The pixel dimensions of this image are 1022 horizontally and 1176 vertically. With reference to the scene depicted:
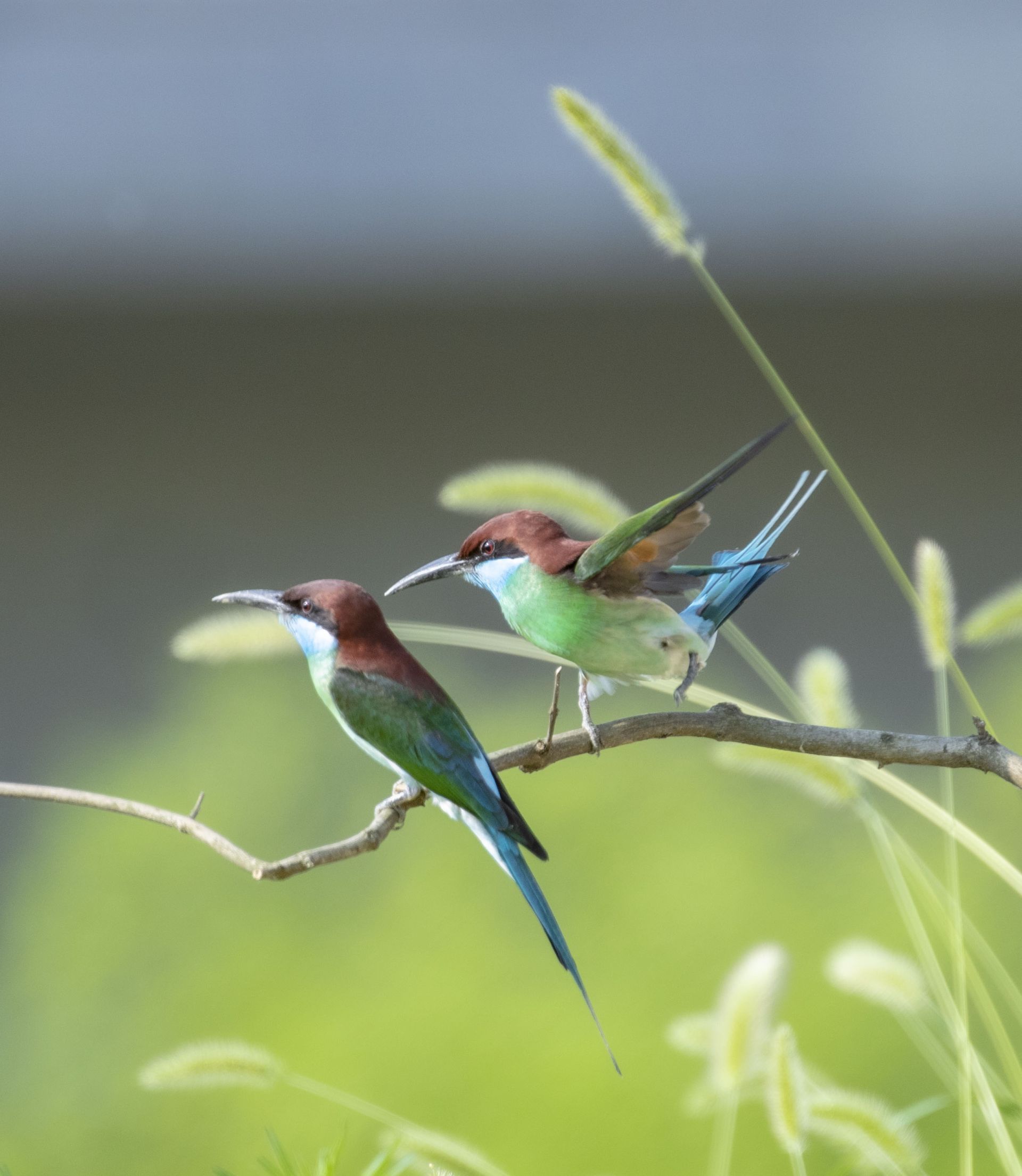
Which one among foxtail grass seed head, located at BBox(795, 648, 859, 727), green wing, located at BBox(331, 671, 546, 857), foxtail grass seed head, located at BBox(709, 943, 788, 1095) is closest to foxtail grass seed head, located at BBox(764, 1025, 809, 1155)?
foxtail grass seed head, located at BBox(709, 943, 788, 1095)

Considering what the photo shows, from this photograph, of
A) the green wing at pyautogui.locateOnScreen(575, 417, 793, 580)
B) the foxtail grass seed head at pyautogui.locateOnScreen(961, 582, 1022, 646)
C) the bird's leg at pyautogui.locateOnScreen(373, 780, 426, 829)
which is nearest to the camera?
the green wing at pyautogui.locateOnScreen(575, 417, 793, 580)

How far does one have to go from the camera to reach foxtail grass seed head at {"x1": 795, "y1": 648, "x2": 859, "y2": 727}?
1.78 feet

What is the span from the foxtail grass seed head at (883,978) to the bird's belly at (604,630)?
0.29m

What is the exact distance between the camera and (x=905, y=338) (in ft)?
6.18

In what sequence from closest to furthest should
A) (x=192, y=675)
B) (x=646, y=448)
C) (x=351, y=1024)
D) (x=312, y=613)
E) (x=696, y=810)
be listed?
1. (x=312, y=613)
2. (x=351, y=1024)
3. (x=696, y=810)
4. (x=192, y=675)
5. (x=646, y=448)

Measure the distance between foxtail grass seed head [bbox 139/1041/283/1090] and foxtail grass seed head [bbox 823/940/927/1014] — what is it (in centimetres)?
27

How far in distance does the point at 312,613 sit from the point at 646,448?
1.51 meters

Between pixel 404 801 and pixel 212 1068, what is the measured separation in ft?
0.78

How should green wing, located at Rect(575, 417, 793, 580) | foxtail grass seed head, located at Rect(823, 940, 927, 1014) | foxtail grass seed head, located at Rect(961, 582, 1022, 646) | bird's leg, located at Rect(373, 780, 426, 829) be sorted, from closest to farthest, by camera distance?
green wing, located at Rect(575, 417, 793, 580), bird's leg, located at Rect(373, 780, 426, 829), foxtail grass seed head, located at Rect(961, 582, 1022, 646), foxtail grass seed head, located at Rect(823, 940, 927, 1014)

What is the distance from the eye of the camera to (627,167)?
43 centimetres

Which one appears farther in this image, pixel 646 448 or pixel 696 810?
pixel 646 448

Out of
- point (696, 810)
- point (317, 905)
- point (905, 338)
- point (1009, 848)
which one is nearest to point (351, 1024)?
point (317, 905)

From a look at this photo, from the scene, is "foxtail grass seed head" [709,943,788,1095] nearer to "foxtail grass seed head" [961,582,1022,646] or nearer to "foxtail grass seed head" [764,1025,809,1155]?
"foxtail grass seed head" [764,1025,809,1155]

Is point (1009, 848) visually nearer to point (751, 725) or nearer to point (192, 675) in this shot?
point (192, 675)
